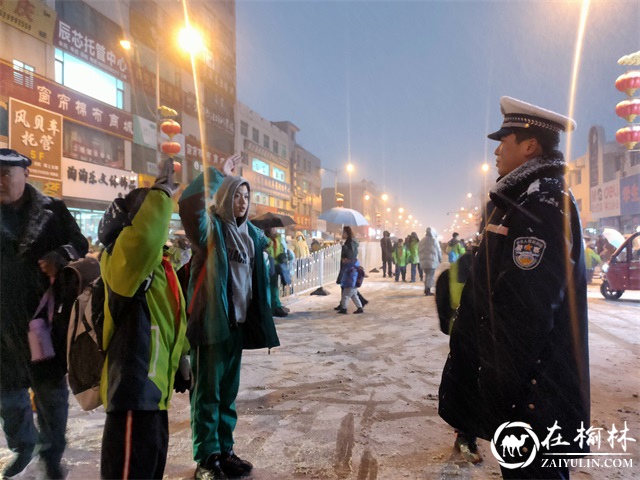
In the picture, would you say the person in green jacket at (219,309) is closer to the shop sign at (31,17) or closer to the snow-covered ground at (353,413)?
the snow-covered ground at (353,413)

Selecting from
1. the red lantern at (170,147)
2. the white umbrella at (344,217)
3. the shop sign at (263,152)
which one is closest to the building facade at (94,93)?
the red lantern at (170,147)

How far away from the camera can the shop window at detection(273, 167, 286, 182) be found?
43656mm

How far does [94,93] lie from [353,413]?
18948 mm

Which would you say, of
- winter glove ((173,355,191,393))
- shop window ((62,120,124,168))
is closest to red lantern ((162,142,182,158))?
shop window ((62,120,124,168))

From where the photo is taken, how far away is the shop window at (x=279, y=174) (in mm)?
43656

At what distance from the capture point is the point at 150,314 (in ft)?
6.63

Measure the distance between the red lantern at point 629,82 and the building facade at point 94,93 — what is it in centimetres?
1843

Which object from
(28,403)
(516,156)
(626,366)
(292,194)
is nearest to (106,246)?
(28,403)

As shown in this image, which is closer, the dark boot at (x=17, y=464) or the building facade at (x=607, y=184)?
the dark boot at (x=17, y=464)

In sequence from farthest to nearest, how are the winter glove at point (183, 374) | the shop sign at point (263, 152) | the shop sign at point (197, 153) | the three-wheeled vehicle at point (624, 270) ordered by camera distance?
1. the shop sign at point (263, 152)
2. the shop sign at point (197, 153)
3. the three-wheeled vehicle at point (624, 270)
4. the winter glove at point (183, 374)

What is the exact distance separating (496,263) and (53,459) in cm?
293

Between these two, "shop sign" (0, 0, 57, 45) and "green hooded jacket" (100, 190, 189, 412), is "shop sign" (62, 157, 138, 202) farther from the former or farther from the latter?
"green hooded jacket" (100, 190, 189, 412)

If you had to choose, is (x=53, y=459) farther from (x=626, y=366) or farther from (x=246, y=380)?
(x=626, y=366)

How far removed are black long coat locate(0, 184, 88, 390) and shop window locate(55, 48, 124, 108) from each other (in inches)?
647
